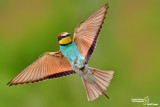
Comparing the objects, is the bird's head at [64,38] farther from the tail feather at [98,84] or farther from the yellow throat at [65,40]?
the tail feather at [98,84]

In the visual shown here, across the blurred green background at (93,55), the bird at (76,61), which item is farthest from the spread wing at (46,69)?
the blurred green background at (93,55)

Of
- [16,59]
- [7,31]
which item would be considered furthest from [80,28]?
[7,31]

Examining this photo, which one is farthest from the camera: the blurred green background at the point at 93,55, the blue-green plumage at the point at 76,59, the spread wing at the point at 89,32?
the blurred green background at the point at 93,55

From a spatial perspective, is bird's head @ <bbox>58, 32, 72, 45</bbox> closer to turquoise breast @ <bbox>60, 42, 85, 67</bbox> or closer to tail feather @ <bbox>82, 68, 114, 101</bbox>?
turquoise breast @ <bbox>60, 42, 85, 67</bbox>

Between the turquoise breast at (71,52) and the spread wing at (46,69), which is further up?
the turquoise breast at (71,52)

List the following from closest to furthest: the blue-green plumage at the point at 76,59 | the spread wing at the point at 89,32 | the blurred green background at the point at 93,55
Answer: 1. the blue-green plumage at the point at 76,59
2. the spread wing at the point at 89,32
3. the blurred green background at the point at 93,55

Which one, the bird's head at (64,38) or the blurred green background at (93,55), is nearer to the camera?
the bird's head at (64,38)

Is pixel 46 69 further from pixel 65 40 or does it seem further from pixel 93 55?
pixel 93 55
